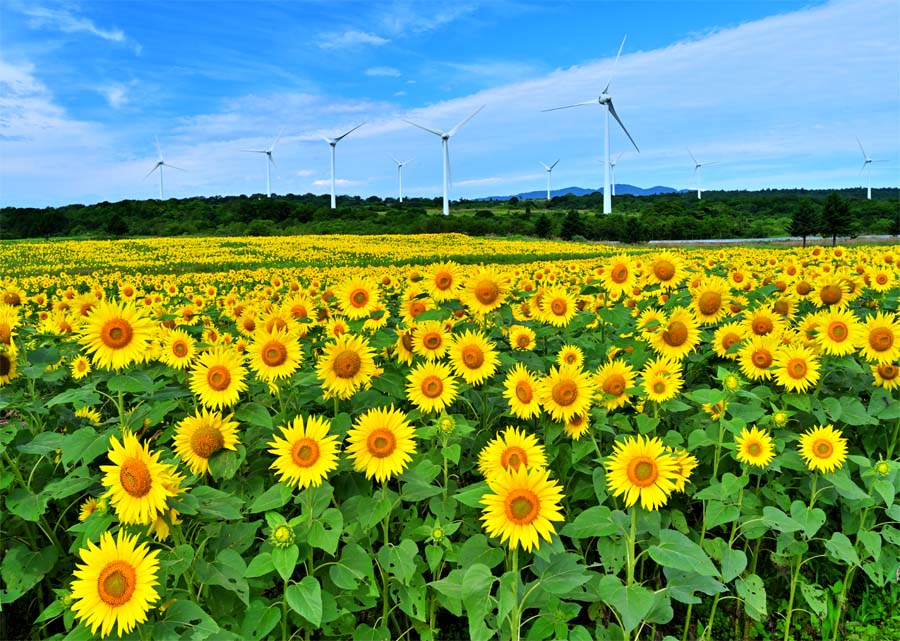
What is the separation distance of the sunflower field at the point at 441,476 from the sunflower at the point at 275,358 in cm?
2

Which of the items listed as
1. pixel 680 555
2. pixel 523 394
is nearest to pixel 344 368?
pixel 523 394

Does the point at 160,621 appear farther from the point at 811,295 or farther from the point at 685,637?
the point at 811,295

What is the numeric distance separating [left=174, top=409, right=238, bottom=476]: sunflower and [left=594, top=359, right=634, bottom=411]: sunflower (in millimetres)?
1795

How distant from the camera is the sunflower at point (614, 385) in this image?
3.08 m

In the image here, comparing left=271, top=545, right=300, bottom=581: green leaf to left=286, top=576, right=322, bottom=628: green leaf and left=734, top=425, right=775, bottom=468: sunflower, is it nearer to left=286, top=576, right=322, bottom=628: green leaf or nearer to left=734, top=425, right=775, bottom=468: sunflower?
left=286, top=576, right=322, bottom=628: green leaf

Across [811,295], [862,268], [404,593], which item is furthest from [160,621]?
[862,268]

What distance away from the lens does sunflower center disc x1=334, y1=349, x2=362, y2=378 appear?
292cm

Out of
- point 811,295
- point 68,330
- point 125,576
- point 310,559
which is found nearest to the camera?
point 125,576

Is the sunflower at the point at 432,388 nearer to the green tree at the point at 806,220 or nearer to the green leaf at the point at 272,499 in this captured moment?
the green leaf at the point at 272,499

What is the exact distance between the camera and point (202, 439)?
2.50 metres

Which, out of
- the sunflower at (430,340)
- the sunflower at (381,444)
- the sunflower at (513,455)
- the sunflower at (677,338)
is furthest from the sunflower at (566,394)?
the sunflower at (677,338)

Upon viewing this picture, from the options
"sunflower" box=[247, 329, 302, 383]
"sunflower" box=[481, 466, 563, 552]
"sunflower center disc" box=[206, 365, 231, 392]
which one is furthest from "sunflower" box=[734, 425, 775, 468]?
"sunflower center disc" box=[206, 365, 231, 392]

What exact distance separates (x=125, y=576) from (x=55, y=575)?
4.76ft

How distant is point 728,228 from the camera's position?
8475 centimetres
